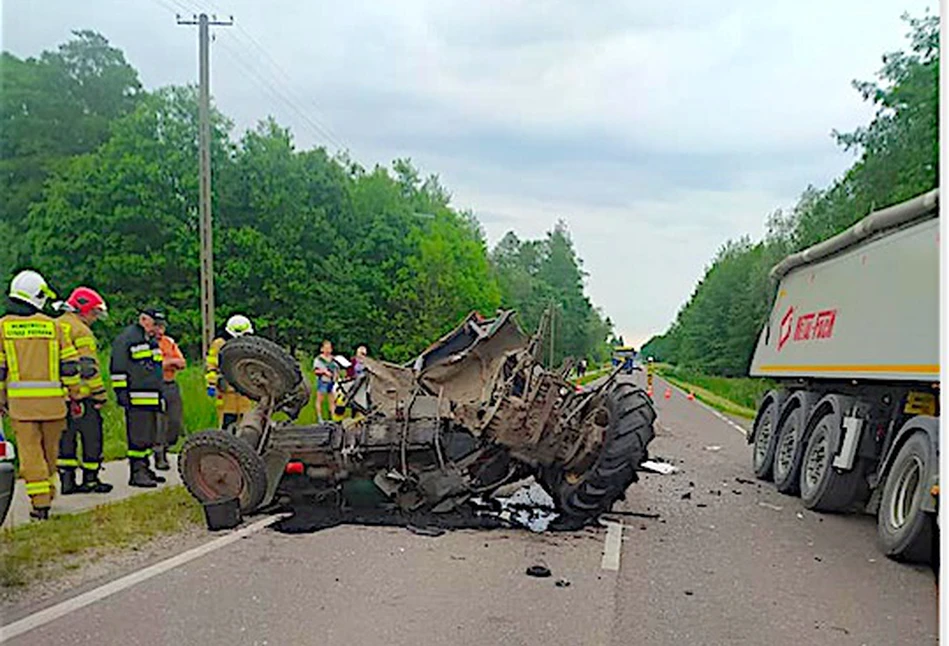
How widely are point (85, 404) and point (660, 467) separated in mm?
6507

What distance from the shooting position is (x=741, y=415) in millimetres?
26062

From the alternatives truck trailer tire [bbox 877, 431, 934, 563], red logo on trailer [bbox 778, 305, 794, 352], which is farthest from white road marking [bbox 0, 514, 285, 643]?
red logo on trailer [bbox 778, 305, 794, 352]

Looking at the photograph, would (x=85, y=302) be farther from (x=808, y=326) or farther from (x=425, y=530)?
(x=808, y=326)

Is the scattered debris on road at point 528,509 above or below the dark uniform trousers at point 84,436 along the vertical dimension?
below

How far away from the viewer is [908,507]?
21.1 ft

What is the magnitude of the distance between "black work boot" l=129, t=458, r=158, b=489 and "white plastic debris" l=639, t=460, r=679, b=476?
521 cm

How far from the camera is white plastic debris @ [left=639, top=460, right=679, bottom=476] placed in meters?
11.1

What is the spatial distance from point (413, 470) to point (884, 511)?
326 centimetres

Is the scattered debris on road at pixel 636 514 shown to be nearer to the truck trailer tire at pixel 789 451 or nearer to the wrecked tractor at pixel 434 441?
the wrecked tractor at pixel 434 441

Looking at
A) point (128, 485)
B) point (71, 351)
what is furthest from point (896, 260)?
point (128, 485)

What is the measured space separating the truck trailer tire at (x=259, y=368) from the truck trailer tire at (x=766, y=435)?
5615 mm

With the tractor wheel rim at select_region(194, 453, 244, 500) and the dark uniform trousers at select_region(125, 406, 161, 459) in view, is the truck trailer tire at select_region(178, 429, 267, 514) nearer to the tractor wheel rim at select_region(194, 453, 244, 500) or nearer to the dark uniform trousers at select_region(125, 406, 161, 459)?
the tractor wheel rim at select_region(194, 453, 244, 500)

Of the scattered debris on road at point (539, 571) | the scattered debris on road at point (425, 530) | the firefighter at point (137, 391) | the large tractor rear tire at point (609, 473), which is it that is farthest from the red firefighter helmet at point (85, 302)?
the scattered debris on road at point (539, 571)

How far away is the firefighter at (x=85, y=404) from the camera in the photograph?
24.1ft
